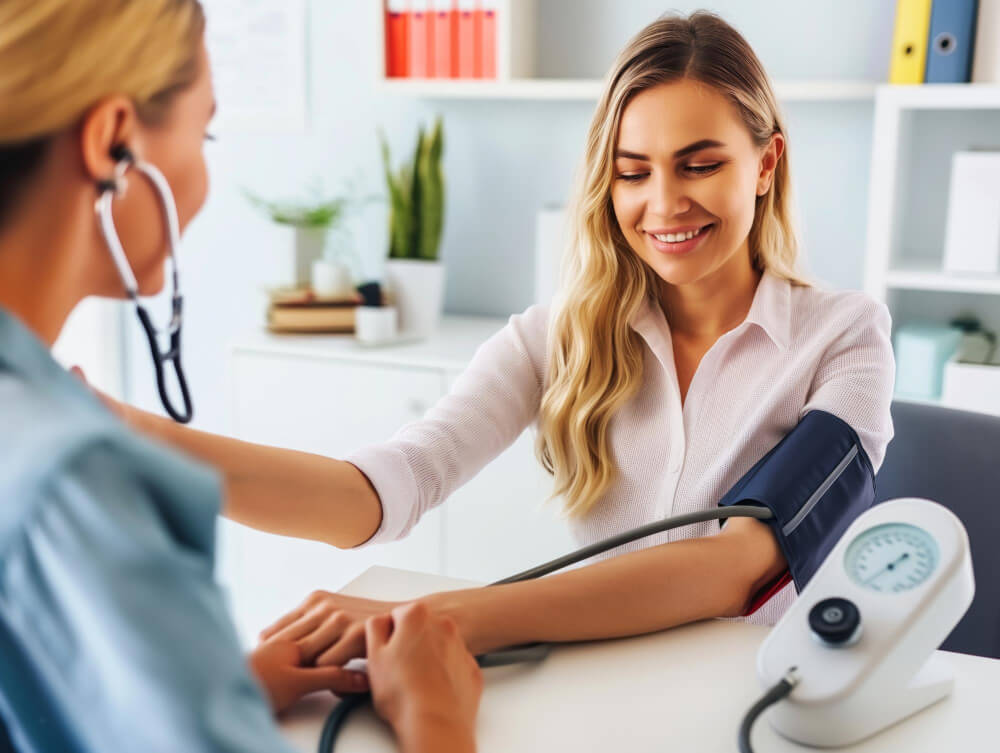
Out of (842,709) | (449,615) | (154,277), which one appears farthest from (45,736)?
(842,709)

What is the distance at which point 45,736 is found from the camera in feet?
1.77

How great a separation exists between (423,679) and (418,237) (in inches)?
78.8

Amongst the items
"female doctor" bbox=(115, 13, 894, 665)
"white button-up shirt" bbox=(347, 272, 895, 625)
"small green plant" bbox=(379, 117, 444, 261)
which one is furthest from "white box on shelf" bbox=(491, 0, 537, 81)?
"white button-up shirt" bbox=(347, 272, 895, 625)

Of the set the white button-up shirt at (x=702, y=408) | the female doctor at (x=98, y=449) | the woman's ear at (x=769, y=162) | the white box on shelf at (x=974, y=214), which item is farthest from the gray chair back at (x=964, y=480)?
the female doctor at (x=98, y=449)

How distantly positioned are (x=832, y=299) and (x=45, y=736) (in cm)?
114

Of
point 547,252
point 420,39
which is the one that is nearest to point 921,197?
point 547,252

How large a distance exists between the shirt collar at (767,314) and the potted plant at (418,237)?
1235mm

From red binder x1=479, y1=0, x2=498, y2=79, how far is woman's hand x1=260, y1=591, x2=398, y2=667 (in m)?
1.85

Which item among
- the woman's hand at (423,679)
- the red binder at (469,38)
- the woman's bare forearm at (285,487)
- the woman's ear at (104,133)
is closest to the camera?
the woman's ear at (104,133)

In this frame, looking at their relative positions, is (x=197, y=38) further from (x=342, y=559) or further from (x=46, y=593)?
(x=342, y=559)

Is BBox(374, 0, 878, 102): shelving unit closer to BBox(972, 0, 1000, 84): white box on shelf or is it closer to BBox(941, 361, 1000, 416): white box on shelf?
BBox(972, 0, 1000, 84): white box on shelf

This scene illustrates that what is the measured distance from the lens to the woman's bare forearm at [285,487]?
3.40 ft

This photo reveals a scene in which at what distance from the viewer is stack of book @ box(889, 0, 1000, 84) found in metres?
2.09

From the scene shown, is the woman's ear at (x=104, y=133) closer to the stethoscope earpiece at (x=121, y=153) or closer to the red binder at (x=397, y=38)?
the stethoscope earpiece at (x=121, y=153)
